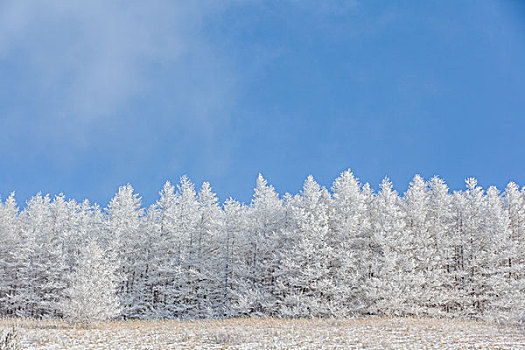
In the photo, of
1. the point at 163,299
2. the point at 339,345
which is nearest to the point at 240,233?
the point at 163,299

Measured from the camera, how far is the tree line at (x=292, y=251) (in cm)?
3003

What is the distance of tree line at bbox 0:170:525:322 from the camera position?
30.0 m

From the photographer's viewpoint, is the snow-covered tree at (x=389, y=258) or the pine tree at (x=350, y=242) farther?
the pine tree at (x=350, y=242)

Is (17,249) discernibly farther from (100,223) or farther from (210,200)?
(210,200)

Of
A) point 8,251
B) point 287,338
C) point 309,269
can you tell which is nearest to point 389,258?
point 309,269

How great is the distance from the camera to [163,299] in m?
36.6

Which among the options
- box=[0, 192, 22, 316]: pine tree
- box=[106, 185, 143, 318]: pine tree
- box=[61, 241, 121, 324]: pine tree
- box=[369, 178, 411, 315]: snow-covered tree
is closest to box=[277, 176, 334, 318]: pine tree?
box=[369, 178, 411, 315]: snow-covered tree

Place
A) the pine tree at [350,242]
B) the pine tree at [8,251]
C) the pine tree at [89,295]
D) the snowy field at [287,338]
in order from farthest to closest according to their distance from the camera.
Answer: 1. the pine tree at [8,251]
2. the pine tree at [350,242]
3. the pine tree at [89,295]
4. the snowy field at [287,338]

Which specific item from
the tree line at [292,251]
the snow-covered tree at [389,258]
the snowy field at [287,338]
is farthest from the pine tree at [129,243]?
the snow-covered tree at [389,258]

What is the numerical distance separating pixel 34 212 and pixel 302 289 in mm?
28363

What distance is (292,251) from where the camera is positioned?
3061cm

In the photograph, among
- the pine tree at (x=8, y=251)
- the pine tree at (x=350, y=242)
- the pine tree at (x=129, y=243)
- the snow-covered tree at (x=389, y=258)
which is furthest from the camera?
the pine tree at (x=8, y=251)

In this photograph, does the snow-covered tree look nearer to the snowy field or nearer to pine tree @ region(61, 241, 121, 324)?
the snowy field

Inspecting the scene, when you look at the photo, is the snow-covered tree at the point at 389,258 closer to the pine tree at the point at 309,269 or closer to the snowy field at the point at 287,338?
the pine tree at the point at 309,269
